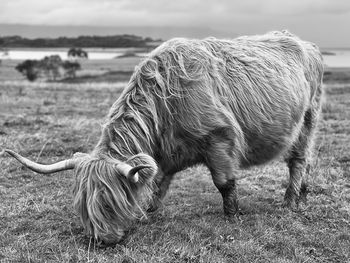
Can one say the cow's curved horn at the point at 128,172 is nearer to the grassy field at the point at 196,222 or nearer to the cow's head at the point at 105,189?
the cow's head at the point at 105,189

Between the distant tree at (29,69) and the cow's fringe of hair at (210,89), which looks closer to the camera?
the cow's fringe of hair at (210,89)

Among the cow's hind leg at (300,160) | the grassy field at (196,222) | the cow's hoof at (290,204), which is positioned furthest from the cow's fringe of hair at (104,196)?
the cow's hind leg at (300,160)

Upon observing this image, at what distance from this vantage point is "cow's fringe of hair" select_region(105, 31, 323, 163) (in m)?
4.93

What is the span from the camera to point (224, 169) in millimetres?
5484

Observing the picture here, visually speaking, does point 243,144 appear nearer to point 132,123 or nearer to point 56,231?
point 132,123

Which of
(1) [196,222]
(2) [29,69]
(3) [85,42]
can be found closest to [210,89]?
(1) [196,222]

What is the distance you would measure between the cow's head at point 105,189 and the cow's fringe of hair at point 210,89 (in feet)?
1.07

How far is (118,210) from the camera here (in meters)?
4.32

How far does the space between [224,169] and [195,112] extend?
0.83 meters

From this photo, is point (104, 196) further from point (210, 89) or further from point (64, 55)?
point (64, 55)

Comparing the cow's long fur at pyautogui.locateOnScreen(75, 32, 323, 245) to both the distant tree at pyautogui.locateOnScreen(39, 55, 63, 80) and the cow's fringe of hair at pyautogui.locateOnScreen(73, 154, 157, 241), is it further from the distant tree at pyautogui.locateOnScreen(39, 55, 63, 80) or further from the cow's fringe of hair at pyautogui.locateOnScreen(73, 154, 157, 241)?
the distant tree at pyautogui.locateOnScreen(39, 55, 63, 80)

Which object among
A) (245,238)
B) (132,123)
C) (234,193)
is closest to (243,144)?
(234,193)

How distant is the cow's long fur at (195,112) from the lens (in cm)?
432

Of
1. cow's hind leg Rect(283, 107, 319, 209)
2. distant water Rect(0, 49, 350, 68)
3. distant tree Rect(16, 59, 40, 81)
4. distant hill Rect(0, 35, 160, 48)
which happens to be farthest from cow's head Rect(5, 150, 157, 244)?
distant hill Rect(0, 35, 160, 48)
